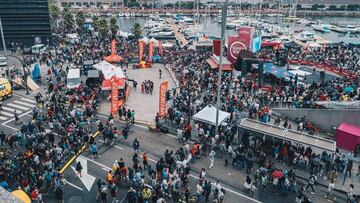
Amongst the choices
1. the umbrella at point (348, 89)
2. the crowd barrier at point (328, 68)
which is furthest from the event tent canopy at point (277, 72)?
the crowd barrier at point (328, 68)

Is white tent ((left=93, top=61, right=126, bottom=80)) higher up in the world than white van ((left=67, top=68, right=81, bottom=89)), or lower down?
higher up

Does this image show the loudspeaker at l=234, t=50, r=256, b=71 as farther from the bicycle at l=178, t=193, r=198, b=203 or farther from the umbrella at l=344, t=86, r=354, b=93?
the bicycle at l=178, t=193, r=198, b=203

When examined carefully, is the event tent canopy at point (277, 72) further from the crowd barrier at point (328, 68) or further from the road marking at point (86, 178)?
the road marking at point (86, 178)

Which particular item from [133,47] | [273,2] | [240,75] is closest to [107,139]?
[240,75]

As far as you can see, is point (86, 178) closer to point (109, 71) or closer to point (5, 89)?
point (109, 71)

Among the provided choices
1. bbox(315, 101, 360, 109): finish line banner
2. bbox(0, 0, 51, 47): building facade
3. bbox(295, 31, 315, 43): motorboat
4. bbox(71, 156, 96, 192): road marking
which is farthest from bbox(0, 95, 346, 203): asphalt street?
bbox(295, 31, 315, 43): motorboat

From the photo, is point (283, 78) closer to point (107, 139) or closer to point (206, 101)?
point (206, 101)

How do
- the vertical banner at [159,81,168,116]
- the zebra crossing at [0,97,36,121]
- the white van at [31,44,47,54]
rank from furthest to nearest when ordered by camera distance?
the white van at [31,44,47,54] → the zebra crossing at [0,97,36,121] → the vertical banner at [159,81,168,116]
